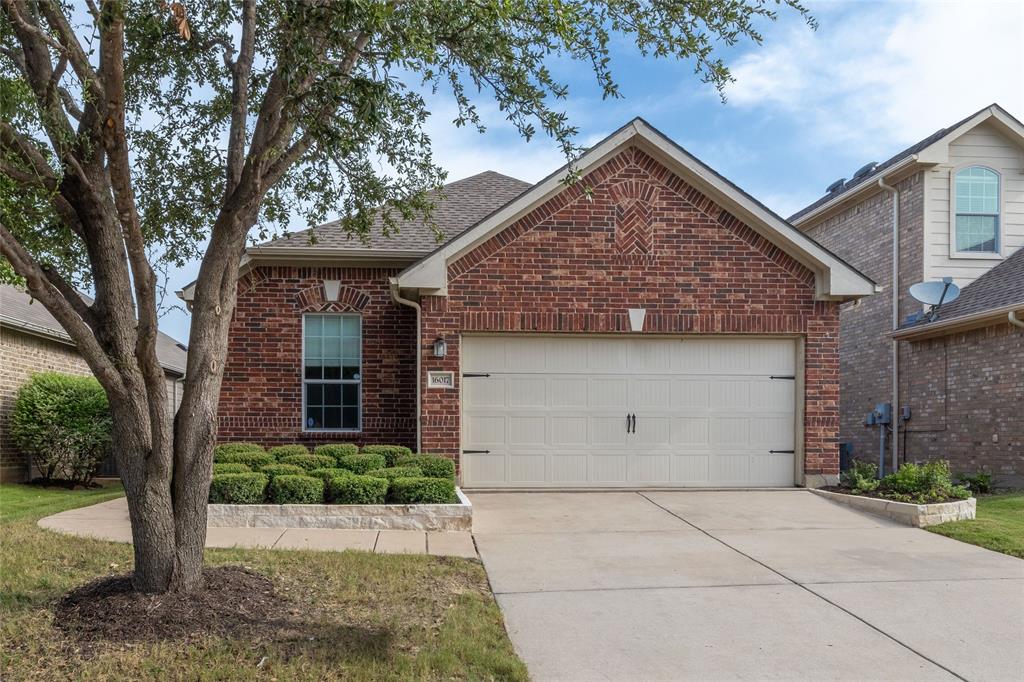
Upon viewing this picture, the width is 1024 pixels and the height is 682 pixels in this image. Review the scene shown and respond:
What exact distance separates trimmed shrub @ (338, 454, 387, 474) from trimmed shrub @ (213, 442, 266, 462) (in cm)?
159

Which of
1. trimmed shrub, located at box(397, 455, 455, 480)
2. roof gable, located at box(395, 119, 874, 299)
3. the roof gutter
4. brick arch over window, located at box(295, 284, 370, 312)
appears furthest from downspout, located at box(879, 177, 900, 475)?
brick arch over window, located at box(295, 284, 370, 312)

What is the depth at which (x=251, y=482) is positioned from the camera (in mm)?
9078

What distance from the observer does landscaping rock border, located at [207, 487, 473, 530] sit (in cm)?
893

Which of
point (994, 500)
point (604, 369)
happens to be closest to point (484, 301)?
point (604, 369)

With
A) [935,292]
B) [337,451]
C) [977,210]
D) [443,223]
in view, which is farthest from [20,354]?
[977,210]

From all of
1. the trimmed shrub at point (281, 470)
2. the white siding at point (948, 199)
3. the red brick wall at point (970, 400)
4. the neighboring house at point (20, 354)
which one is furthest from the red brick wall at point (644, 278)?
the neighboring house at point (20, 354)

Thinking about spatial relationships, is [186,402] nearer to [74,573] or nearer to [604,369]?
[74,573]

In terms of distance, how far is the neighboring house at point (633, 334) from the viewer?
1172 cm

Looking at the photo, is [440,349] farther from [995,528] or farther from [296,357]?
[995,528]

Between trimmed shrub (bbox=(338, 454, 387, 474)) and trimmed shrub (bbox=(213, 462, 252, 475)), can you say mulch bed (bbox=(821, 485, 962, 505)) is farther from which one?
trimmed shrub (bbox=(213, 462, 252, 475))

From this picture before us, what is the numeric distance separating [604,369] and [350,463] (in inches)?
160

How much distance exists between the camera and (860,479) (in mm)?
11188

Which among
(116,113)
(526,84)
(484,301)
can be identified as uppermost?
(526,84)

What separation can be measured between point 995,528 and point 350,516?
7.24 metres
